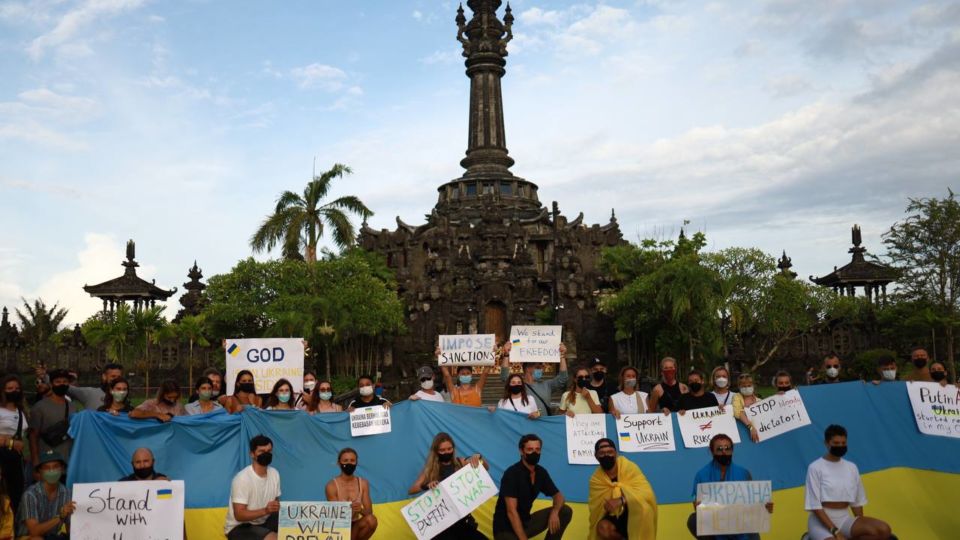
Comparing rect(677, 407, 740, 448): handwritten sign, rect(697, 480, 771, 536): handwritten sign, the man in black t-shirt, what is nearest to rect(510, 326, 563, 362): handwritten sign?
rect(677, 407, 740, 448): handwritten sign

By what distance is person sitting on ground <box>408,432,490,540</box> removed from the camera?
32.5 ft

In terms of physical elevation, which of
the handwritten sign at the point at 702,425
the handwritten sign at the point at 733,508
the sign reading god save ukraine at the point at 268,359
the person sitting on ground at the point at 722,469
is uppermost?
the sign reading god save ukraine at the point at 268,359

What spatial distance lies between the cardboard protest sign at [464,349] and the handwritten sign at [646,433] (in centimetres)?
411

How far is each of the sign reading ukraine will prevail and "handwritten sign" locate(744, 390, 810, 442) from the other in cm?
409

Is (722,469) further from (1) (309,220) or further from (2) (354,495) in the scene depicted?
(1) (309,220)

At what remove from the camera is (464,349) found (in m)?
15.2

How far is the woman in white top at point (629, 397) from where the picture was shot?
1194cm

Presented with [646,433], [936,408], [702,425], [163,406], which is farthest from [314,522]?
[936,408]

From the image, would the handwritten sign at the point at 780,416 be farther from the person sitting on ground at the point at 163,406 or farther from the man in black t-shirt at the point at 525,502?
the person sitting on ground at the point at 163,406

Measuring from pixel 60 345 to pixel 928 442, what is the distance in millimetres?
42065

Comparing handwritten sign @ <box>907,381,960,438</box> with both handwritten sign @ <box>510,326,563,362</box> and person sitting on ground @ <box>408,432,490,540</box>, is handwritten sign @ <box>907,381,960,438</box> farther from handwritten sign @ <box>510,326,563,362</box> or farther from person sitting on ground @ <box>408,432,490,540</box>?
person sitting on ground @ <box>408,432,490,540</box>

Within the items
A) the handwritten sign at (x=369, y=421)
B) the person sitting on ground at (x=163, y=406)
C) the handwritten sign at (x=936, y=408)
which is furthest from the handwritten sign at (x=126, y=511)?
the handwritten sign at (x=936, y=408)

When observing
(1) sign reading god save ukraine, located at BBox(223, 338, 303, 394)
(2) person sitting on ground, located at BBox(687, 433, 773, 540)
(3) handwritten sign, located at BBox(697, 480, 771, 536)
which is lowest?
(3) handwritten sign, located at BBox(697, 480, 771, 536)

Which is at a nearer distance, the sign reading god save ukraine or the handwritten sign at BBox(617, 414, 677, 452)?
the handwritten sign at BBox(617, 414, 677, 452)
